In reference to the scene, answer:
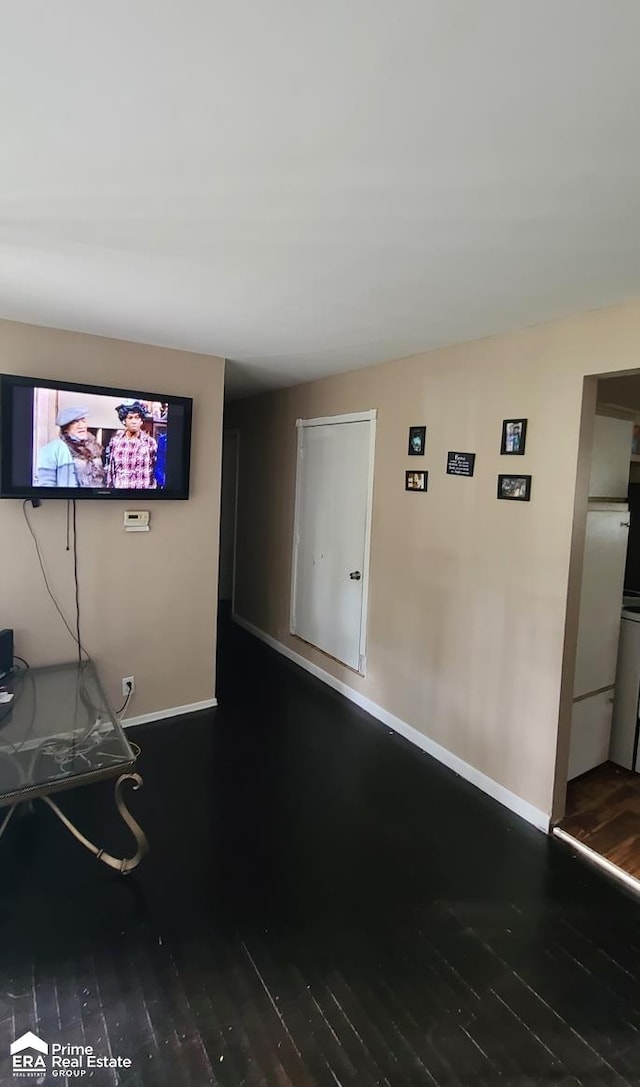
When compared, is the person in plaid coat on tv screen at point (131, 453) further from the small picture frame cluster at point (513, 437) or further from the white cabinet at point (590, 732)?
the white cabinet at point (590, 732)

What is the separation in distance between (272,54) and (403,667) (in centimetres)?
296

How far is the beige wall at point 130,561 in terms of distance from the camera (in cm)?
283

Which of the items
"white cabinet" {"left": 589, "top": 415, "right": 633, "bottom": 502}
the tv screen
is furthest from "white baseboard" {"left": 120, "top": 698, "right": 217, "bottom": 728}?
"white cabinet" {"left": 589, "top": 415, "right": 633, "bottom": 502}

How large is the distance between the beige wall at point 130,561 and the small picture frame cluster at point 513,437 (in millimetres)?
1742

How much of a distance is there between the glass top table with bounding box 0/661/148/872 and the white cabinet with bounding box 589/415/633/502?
8.08ft

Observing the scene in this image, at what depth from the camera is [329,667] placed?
4.09 metres

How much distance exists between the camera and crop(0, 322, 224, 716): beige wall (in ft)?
9.28

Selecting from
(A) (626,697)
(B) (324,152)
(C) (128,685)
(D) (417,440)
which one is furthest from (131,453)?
(A) (626,697)

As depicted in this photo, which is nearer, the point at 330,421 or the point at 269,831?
the point at 269,831

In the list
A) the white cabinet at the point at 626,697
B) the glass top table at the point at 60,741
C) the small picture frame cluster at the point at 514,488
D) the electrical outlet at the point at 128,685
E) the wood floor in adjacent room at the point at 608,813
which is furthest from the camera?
the electrical outlet at the point at 128,685

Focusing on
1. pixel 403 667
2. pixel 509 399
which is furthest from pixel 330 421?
pixel 403 667

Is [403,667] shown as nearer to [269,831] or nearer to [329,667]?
[329,667]

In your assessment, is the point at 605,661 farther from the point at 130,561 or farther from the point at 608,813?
the point at 130,561

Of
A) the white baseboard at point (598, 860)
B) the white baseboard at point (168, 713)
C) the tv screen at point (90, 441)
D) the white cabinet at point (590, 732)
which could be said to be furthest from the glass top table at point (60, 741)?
the white cabinet at point (590, 732)
